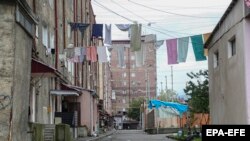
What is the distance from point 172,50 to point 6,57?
14984mm

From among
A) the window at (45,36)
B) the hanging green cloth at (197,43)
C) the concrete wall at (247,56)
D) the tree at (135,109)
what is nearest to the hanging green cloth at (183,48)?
the hanging green cloth at (197,43)

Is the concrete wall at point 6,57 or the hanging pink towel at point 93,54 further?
the hanging pink towel at point 93,54

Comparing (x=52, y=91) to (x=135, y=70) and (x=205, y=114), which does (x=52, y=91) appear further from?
(x=135, y=70)

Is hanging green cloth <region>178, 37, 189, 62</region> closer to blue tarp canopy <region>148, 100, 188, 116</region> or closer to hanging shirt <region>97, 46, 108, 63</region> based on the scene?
hanging shirt <region>97, 46, 108, 63</region>

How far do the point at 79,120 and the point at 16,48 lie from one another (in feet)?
93.4

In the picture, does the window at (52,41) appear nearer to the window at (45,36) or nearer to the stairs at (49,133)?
the window at (45,36)

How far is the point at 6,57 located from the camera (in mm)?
14531

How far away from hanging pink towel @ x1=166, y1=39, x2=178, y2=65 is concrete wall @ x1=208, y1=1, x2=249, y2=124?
6.89 feet

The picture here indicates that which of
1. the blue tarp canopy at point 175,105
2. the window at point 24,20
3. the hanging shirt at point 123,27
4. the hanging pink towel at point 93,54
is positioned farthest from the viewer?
the blue tarp canopy at point 175,105

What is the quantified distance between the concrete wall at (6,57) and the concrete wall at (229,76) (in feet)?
26.0

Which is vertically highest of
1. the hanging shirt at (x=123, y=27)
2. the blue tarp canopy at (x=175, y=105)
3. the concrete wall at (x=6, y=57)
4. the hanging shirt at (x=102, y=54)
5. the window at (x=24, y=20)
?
the hanging shirt at (x=123, y=27)

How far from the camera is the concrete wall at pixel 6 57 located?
Answer: 1439cm

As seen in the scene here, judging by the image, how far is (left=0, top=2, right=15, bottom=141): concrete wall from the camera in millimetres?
14391

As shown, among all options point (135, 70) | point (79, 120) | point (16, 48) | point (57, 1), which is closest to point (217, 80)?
point (16, 48)
